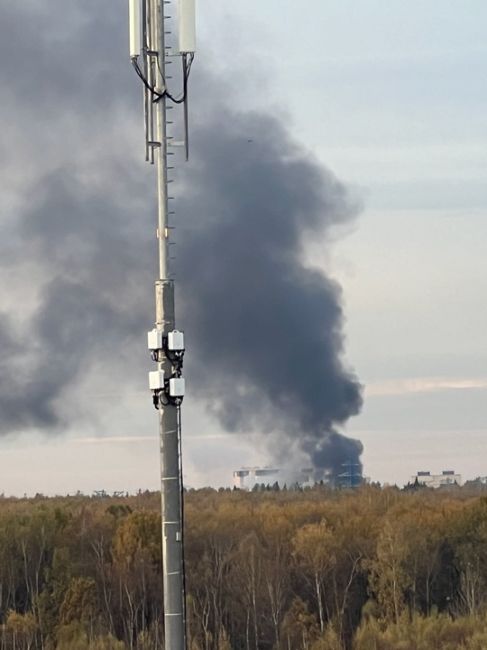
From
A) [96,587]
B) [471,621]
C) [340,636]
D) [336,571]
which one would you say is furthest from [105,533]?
[471,621]

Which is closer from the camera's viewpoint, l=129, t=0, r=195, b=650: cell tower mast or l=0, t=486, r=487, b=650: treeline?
l=129, t=0, r=195, b=650: cell tower mast

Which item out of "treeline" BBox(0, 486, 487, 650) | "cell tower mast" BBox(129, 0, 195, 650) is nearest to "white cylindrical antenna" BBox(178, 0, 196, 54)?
"cell tower mast" BBox(129, 0, 195, 650)

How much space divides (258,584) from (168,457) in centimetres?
8103

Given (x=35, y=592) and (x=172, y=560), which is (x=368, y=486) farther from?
(x=172, y=560)

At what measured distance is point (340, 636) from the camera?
9112 centimetres

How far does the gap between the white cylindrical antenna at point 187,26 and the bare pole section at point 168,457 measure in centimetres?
132

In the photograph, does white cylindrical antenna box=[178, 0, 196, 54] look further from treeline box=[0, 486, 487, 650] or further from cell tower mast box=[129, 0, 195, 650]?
treeline box=[0, 486, 487, 650]

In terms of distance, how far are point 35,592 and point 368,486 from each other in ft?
340

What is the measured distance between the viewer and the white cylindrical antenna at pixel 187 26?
66.1 feet

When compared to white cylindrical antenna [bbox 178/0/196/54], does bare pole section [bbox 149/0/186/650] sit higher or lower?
lower

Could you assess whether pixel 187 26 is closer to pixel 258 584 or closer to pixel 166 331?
pixel 166 331

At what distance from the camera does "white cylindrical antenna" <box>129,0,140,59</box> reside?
20.1 metres

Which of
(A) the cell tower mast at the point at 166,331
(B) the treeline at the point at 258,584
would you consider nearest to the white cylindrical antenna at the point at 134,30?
(A) the cell tower mast at the point at 166,331

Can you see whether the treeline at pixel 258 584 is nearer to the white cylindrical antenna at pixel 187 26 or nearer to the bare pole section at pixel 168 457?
the bare pole section at pixel 168 457
